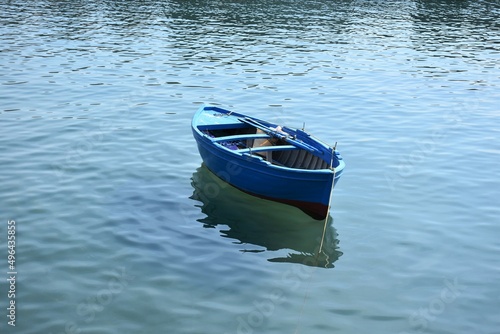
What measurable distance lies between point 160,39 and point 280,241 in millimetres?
30142

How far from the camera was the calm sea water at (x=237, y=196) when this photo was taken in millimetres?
13883

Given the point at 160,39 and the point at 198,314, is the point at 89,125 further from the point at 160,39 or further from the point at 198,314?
the point at 160,39

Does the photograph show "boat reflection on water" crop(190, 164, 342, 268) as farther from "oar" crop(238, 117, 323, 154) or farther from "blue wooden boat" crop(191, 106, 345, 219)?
"oar" crop(238, 117, 323, 154)

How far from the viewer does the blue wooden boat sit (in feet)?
56.7

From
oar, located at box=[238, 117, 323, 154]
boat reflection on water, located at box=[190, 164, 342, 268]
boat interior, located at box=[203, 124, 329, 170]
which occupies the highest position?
oar, located at box=[238, 117, 323, 154]

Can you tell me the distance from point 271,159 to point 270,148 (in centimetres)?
135

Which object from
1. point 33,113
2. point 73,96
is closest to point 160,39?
point 73,96

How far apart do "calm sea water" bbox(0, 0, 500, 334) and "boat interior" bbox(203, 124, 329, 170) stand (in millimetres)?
1375

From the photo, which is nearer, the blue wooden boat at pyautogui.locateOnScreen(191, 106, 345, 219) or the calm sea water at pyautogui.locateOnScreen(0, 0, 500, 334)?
the calm sea water at pyautogui.locateOnScreen(0, 0, 500, 334)

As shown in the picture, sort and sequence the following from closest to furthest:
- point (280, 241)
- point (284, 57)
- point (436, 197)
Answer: point (280, 241)
point (436, 197)
point (284, 57)

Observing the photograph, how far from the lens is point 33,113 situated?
86.7ft

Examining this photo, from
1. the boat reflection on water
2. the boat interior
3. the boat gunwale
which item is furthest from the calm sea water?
the boat gunwale

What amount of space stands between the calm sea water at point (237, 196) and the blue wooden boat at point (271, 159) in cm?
71

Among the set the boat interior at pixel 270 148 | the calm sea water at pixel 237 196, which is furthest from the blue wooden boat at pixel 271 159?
the calm sea water at pixel 237 196
